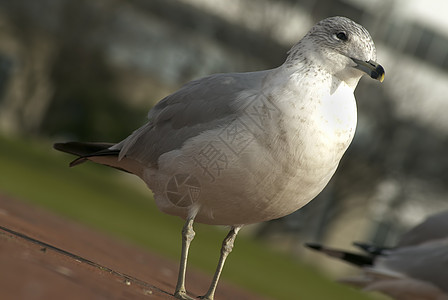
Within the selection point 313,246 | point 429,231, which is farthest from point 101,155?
point 429,231

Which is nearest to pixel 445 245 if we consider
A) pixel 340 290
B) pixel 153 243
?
pixel 153 243

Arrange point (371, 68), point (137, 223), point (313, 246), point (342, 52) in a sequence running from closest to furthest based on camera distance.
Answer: point (371, 68), point (342, 52), point (313, 246), point (137, 223)

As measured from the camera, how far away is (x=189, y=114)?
158 inches

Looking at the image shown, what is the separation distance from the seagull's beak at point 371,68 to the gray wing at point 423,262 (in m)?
2.95

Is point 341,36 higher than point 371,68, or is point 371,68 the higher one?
point 341,36

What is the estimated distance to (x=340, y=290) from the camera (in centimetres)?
1571

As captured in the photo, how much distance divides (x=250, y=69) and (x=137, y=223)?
24.9 feet

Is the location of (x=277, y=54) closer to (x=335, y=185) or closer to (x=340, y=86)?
(x=335, y=185)

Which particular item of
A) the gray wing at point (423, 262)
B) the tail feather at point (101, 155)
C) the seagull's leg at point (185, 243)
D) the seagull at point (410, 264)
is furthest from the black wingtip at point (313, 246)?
the seagull's leg at point (185, 243)

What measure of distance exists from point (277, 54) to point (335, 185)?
16.6 feet

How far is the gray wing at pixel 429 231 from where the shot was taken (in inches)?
267

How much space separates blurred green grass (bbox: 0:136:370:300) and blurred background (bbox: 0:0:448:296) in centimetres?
330

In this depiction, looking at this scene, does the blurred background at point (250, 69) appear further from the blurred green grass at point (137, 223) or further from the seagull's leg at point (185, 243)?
the seagull's leg at point (185, 243)

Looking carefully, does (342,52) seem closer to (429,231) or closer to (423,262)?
(423,262)
